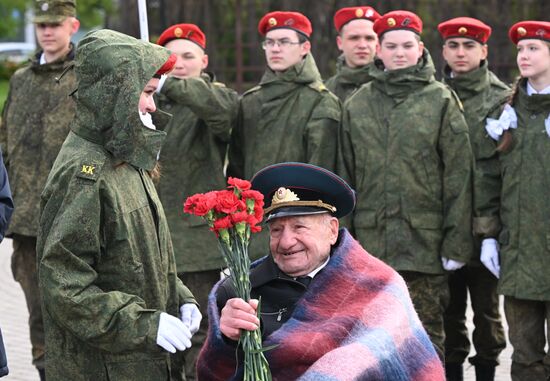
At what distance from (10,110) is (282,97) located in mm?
1690

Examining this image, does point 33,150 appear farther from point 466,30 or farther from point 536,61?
point 536,61

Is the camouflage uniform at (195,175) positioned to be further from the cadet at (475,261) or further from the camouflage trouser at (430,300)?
the cadet at (475,261)

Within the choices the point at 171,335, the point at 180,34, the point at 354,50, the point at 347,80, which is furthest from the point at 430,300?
the point at 171,335

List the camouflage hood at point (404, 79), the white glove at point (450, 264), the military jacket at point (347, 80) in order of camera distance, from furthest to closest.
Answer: the military jacket at point (347, 80) → the camouflage hood at point (404, 79) → the white glove at point (450, 264)

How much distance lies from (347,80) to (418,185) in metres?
1.54

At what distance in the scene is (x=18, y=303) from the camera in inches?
417

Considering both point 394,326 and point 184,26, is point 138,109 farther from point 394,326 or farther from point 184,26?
point 184,26

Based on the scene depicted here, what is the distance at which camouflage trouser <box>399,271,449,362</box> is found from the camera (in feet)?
24.1

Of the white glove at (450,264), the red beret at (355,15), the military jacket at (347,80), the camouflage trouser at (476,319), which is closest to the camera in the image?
the white glove at (450,264)

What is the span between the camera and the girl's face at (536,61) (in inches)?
273

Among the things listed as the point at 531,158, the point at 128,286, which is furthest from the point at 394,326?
the point at 531,158

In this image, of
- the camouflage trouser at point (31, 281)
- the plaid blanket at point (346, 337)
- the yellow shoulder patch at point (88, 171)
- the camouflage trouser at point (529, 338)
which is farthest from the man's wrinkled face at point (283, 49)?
the yellow shoulder patch at point (88, 171)

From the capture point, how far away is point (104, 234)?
4.55 m

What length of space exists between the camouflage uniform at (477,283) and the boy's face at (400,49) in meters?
0.56
